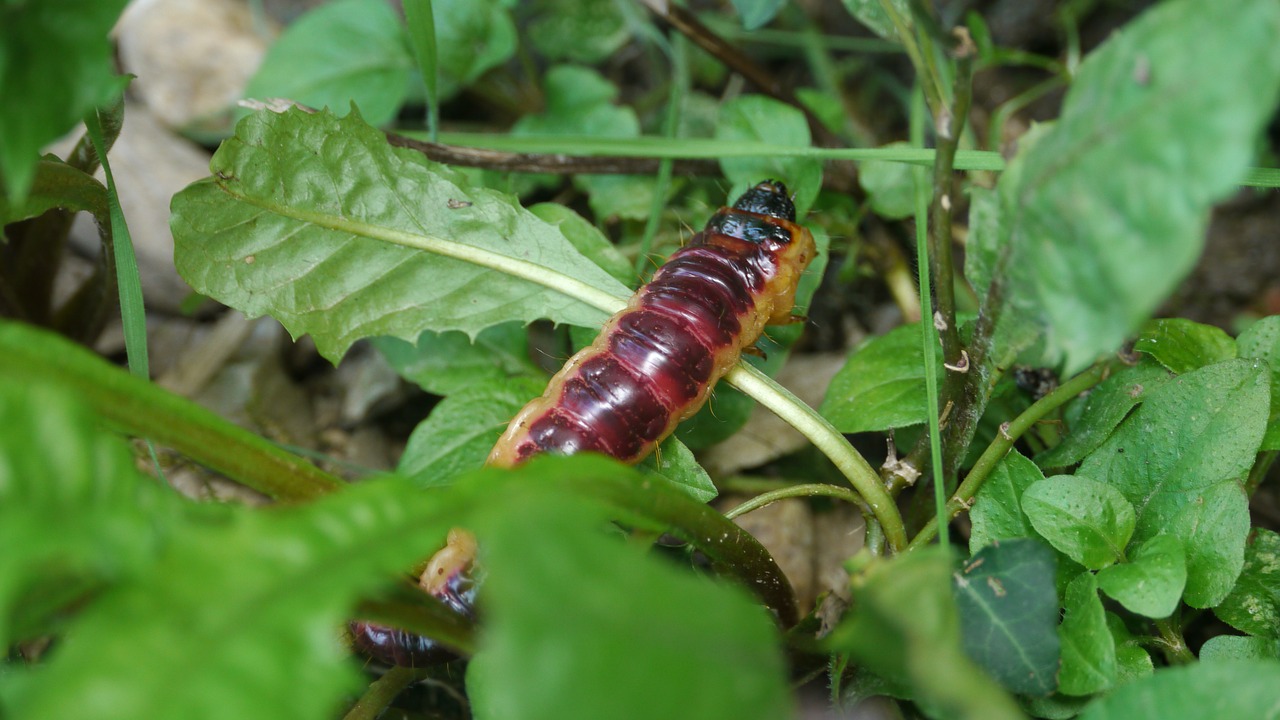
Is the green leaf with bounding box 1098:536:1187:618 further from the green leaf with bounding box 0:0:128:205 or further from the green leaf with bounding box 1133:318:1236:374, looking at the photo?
the green leaf with bounding box 0:0:128:205

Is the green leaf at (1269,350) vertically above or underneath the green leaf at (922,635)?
above

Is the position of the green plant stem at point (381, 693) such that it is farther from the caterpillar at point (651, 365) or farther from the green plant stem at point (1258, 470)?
the green plant stem at point (1258, 470)

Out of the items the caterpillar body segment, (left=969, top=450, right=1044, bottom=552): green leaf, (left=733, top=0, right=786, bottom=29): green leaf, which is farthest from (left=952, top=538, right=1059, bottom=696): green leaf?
(left=733, top=0, right=786, bottom=29): green leaf

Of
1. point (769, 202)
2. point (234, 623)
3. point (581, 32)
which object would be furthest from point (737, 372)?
point (581, 32)

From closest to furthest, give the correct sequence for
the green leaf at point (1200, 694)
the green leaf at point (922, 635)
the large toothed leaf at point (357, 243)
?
the green leaf at point (922, 635) < the green leaf at point (1200, 694) < the large toothed leaf at point (357, 243)

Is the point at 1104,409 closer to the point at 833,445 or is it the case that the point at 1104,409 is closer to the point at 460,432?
the point at 833,445

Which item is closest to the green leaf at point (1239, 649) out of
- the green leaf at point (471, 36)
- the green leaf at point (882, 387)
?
the green leaf at point (882, 387)

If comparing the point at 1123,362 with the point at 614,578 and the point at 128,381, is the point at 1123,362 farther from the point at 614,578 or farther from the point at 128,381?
the point at 128,381

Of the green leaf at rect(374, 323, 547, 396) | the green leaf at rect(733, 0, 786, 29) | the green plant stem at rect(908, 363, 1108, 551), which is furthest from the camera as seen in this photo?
the green leaf at rect(374, 323, 547, 396)
